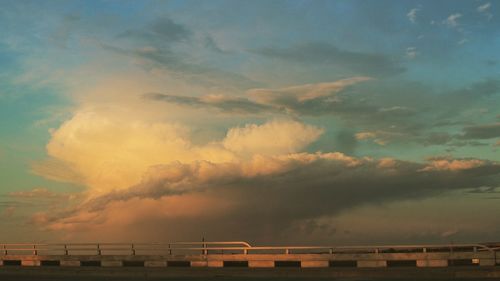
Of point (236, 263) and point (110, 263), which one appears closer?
point (236, 263)

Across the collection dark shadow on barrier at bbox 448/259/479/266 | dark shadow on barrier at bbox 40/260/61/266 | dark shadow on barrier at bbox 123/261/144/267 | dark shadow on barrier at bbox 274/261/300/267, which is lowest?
dark shadow on barrier at bbox 448/259/479/266

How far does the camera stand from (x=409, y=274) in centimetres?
2484

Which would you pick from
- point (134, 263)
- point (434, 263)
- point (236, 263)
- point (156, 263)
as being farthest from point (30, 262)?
point (434, 263)

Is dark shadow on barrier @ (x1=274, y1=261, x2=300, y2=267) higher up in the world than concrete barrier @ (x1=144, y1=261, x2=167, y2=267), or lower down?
lower down

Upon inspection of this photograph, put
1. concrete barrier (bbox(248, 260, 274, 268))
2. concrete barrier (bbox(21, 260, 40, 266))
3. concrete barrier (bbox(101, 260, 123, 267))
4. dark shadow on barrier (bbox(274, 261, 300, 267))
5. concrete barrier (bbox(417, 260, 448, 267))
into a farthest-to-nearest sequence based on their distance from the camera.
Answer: concrete barrier (bbox(21, 260, 40, 266))
concrete barrier (bbox(101, 260, 123, 267))
dark shadow on barrier (bbox(274, 261, 300, 267))
concrete barrier (bbox(248, 260, 274, 268))
concrete barrier (bbox(417, 260, 448, 267))

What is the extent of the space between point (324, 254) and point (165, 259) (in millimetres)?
9062

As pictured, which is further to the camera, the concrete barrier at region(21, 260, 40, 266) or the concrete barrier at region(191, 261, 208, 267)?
the concrete barrier at region(21, 260, 40, 266)

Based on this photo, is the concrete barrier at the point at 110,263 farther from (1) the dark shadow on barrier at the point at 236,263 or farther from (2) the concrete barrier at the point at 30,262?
(1) the dark shadow on barrier at the point at 236,263

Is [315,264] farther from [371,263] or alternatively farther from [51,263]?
[51,263]

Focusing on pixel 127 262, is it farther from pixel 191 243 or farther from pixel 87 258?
pixel 191 243

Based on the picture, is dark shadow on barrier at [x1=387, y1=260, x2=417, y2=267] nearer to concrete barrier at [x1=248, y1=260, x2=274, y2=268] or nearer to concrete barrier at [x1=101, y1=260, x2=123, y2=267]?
concrete barrier at [x1=248, y1=260, x2=274, y2=268]

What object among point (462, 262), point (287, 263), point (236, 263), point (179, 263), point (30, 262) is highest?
point (30, 262)

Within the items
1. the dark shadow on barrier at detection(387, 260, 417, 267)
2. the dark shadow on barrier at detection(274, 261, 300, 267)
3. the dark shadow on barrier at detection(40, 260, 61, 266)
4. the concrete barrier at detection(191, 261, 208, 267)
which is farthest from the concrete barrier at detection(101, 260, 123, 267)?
the dark shadow on barrier at detection(387, 260, 417, 267)

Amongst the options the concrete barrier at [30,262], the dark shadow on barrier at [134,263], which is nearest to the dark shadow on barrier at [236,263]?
the dark shadow on barrier at [134,263]
